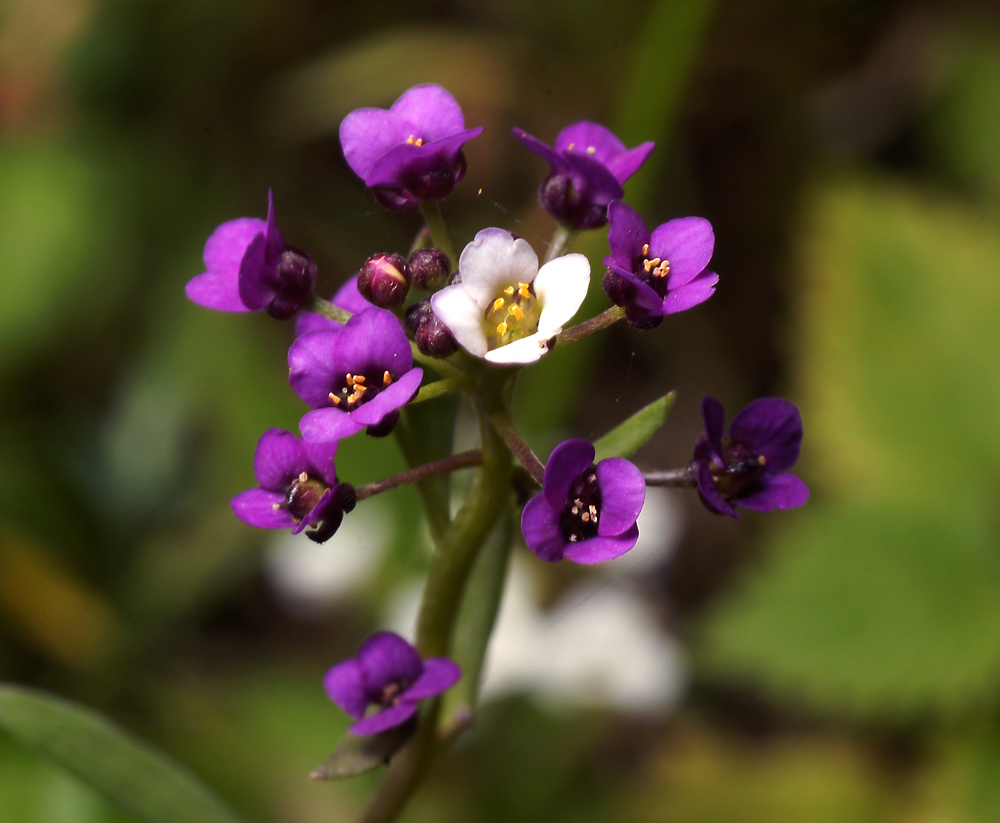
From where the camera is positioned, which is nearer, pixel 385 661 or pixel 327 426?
pixel 327 426

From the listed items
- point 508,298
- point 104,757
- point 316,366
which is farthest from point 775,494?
point 104,757

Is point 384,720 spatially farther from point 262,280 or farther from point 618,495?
point 262,280

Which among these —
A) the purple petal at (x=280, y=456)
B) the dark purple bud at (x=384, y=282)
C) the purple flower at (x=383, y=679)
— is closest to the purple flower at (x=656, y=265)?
the dark purple bud at (x=384, y=282)

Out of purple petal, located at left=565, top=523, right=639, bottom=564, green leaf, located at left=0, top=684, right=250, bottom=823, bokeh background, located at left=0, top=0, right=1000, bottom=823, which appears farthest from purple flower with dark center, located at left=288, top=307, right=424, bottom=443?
bokeh background, located at left=0, top=0, right=1000, bottom=823

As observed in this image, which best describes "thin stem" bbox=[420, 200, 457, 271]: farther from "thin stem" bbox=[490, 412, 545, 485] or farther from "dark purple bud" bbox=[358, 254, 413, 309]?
"thin stem" bbox=[490, 412, 545, 485]

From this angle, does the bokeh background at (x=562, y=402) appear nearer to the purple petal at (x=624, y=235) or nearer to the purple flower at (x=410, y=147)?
the purple flower at (x=410, y=147)

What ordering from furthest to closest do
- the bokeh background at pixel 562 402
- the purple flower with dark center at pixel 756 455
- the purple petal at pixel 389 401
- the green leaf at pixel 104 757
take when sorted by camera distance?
the bokeh background at pixel 562 402 → the green leaf at pixel 104 757 → the purple flower with dark center at pixel 756 455 → the purple petal at pixel 389 401
